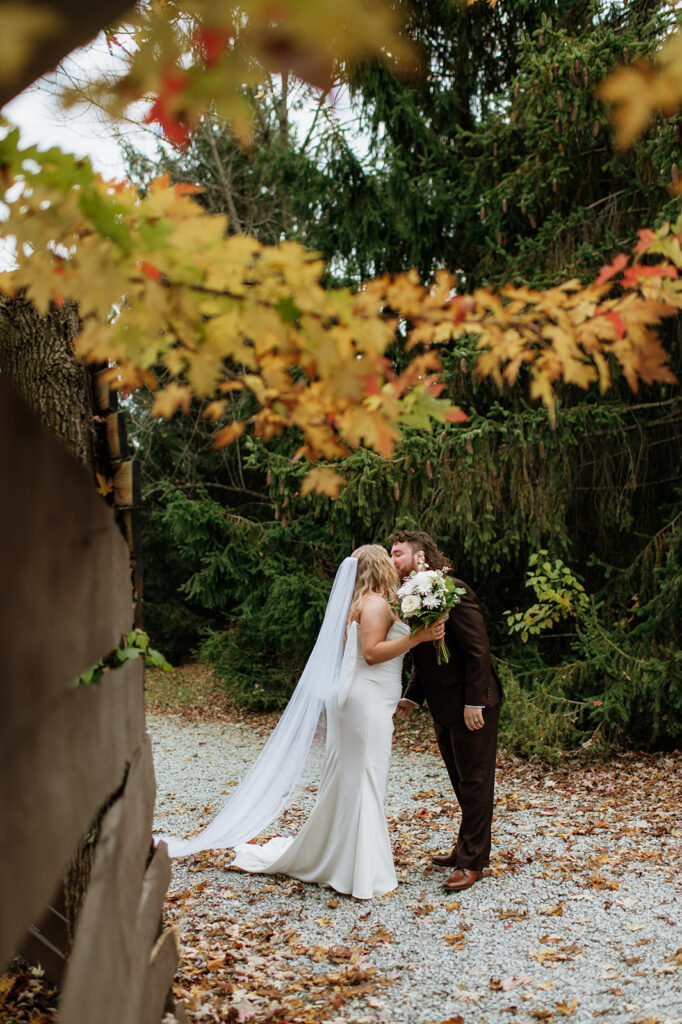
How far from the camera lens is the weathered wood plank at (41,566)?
156cm

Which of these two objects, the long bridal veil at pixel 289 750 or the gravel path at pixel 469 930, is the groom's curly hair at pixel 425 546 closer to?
the long bridal veil at pixel 289 750

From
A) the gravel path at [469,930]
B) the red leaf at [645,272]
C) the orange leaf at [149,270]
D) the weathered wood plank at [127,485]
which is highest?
the red leaf at [645,272]

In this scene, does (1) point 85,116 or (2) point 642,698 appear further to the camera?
(2) point 642,698

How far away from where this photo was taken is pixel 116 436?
343 centimetres

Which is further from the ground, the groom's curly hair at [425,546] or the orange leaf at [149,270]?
the orange leaf at [149,270]

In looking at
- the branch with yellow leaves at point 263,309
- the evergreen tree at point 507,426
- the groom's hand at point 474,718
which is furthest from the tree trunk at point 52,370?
the evergreen tree at point 507,426

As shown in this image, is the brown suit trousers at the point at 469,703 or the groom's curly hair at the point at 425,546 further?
the groom's curly hair at the point at 425,546

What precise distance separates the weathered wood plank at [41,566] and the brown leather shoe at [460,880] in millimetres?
3788

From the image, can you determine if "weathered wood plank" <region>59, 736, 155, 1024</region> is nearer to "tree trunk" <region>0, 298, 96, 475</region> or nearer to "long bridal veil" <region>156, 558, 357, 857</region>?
"tree trunk" <region>0, 298, 96, 475</region>

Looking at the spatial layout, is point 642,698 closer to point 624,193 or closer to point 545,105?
point 624,193

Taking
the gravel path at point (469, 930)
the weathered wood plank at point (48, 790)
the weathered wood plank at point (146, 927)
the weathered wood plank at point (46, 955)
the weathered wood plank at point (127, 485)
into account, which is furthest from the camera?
the weathered wood plank at point (46, 955)

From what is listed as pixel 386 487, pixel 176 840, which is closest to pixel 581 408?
pixel 386 487

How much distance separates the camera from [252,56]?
5.24 feet

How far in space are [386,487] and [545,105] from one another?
4.65m
